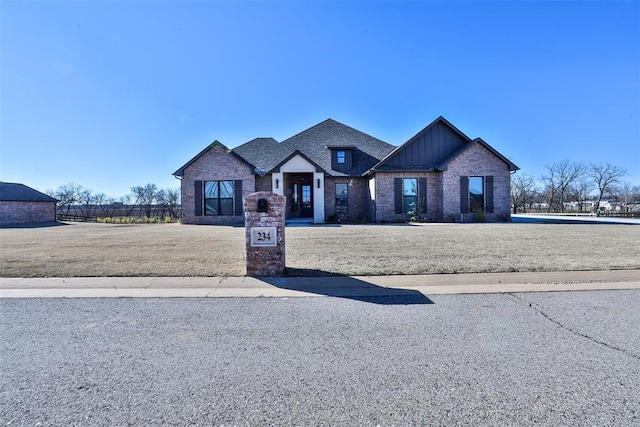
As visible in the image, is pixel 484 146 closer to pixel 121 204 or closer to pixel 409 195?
pixel 409 195

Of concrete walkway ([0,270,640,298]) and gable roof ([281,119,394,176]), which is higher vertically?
gable roof ([281,119,394,176])

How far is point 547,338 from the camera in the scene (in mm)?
3525

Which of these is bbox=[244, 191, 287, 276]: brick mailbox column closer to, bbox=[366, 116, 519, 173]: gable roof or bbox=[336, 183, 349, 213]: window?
bbox=[366, 116, 519, 173]: gable roof

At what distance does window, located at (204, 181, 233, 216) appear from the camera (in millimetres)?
19719

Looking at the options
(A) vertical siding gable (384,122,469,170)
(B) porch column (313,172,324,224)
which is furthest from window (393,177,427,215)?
(B) porch column (313,172,324,224)

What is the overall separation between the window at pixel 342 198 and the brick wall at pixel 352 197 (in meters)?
0.21

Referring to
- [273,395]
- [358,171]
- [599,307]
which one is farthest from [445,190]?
[273,395]

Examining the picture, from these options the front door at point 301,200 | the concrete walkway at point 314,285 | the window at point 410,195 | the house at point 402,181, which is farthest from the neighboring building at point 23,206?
the window at point 410,195

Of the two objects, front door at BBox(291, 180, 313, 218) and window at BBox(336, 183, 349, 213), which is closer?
window at BBox(336, 183, 349, 213)

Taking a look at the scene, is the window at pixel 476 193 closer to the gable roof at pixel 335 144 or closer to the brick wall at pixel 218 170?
the gable roof at pixel 335 144

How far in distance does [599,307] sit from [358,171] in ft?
56.9

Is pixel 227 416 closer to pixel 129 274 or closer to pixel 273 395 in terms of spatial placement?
pixel 273 395

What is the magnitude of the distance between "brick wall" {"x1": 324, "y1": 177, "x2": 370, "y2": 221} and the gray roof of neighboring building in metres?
26.7

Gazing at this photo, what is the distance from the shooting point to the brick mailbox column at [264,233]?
259 inches
